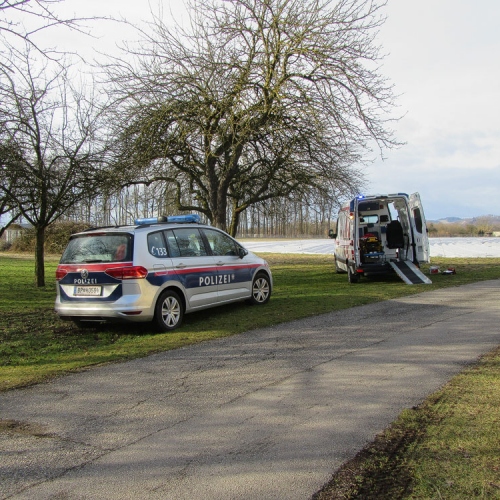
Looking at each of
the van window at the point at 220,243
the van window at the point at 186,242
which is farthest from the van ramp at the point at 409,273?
the van window at the point at 186,242

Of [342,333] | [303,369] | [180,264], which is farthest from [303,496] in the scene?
[180,264]

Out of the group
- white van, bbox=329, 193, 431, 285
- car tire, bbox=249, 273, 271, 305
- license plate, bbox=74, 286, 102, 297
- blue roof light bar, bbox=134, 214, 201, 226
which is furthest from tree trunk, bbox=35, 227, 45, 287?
white van, bbox=329, 193, 431, 285

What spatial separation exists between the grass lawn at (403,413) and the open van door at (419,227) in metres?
1.89

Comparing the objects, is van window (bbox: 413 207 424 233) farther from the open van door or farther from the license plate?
the license plate

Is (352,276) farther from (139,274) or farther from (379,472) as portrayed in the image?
(379,472)

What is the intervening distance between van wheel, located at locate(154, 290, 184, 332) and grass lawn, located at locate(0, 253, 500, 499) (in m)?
0.17

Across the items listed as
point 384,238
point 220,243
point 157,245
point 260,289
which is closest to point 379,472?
point 157,245

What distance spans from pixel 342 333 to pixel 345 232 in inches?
375

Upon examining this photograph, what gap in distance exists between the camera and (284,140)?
1667 centimetres

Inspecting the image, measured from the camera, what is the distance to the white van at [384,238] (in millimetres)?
15758

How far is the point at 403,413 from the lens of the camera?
14.7 ft

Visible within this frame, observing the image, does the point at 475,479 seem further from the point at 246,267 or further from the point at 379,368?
the point at 246,267

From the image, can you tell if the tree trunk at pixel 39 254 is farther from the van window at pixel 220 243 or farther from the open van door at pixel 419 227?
the open van door at pixel 419 227

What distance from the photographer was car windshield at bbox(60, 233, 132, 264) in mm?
8266
